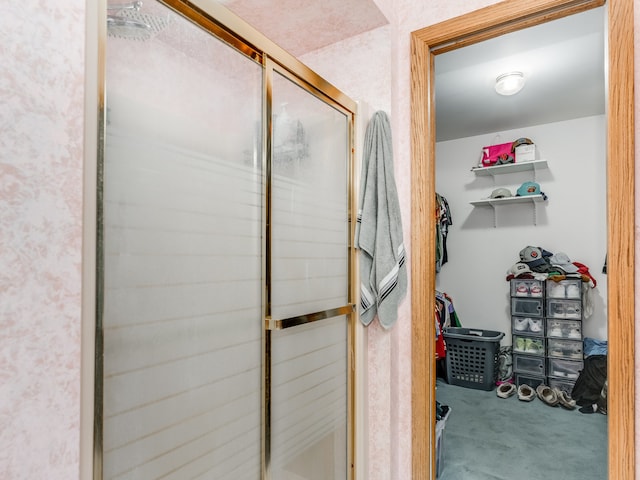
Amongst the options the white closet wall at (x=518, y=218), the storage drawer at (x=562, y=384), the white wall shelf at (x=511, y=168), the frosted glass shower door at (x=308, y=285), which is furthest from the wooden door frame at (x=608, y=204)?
the white closet wall at (x=518, y=218)

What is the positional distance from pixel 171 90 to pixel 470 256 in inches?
146

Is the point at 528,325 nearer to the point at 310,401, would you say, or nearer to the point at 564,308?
the point at 564,308

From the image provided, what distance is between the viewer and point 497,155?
12.2 feet

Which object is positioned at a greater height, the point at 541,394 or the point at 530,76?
the point at 530,76

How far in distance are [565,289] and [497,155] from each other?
137 centimetres

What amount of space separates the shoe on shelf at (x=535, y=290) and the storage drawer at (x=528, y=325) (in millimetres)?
211

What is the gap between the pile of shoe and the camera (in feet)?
9.77

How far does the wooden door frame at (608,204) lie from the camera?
1.31 meters

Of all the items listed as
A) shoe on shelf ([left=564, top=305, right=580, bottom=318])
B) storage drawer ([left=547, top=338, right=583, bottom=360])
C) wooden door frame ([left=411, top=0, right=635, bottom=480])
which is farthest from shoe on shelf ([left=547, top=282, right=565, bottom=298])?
wooden door frame ([left=411, top=0, right=635, bottom=480])

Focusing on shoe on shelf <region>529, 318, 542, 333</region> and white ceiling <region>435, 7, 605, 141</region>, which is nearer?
white ceiling <region>435, 7, 605, 141</region>

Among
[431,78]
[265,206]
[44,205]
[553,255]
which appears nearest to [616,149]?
[431,78]

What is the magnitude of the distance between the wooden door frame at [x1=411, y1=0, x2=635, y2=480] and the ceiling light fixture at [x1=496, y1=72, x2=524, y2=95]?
1175 mm

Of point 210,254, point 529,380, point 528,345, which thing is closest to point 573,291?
point 528,345

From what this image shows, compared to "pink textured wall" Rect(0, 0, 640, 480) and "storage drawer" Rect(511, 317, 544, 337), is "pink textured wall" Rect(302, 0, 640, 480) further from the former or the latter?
"storage drawer" Rect(511, 317, 544, 337)
